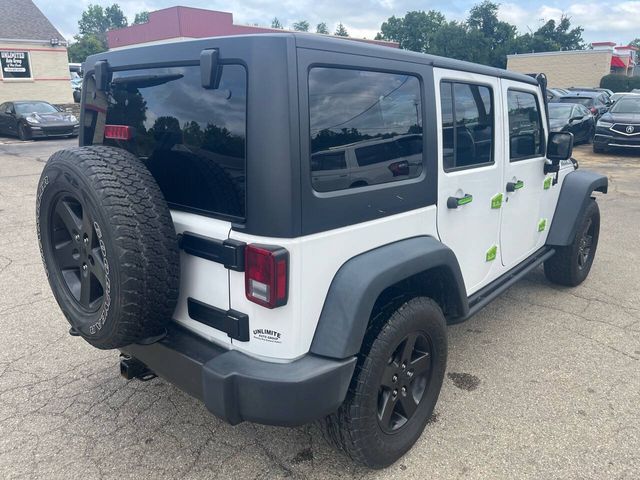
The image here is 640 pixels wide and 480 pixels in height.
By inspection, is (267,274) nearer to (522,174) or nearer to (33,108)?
(522,174)

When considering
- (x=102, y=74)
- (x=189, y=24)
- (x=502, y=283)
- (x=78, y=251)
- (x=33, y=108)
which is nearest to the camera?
(x=78, y=251)

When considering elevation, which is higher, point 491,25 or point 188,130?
point 491,25

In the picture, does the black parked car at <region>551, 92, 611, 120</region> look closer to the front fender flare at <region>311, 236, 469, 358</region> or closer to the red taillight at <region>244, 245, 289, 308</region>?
the front fender flare at <region>311, 236, 469, 358</region>

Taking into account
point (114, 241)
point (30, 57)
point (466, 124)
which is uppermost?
point (30, 57)

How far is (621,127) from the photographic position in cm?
1364

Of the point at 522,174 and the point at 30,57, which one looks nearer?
the point at 522,174

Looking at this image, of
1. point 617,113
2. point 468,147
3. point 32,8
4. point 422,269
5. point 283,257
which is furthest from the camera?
point 32,8

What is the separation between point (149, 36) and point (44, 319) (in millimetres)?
39797

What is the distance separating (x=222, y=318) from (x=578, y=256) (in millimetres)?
3695

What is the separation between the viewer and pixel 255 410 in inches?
80.0

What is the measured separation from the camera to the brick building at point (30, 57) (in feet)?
80.0

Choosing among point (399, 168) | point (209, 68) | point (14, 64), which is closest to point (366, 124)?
point (399, 168)

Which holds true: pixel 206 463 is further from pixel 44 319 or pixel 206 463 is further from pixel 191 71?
pixel 44 319

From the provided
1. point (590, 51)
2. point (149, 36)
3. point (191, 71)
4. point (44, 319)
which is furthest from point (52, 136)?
point (590, 51)
